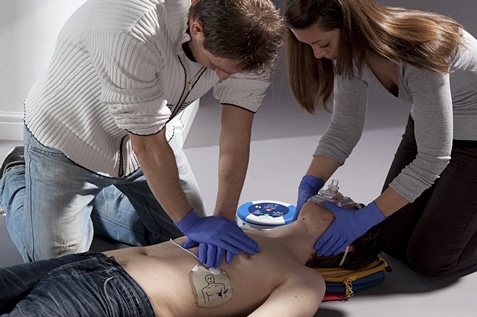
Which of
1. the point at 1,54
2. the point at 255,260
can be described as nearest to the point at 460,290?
the point at 255,260

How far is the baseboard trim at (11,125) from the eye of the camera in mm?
→ 3342

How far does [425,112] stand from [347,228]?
39 cm

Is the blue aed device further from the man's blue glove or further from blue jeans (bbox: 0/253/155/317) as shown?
blue jeans (bbox: 0/253/155/317)

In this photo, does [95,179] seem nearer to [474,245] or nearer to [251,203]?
[251,203]

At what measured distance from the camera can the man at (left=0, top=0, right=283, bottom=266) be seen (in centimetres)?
176

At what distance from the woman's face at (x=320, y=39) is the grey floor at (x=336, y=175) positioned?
2.44 feet

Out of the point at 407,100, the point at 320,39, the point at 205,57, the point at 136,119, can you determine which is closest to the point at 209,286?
the point at 136,119

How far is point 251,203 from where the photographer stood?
2.72 metres

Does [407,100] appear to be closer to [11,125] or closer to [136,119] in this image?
[136,119]

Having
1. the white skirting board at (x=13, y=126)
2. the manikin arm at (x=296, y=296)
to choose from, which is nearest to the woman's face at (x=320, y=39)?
the manikin arm at (x=296, y=296)

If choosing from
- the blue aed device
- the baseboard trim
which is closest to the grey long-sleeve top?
the blue aed device

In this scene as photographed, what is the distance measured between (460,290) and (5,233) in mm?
1494

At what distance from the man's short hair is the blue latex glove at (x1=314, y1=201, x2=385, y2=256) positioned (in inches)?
25.3

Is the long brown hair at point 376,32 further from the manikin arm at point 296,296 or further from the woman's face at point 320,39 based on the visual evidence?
the manikin arm at point 296,296
